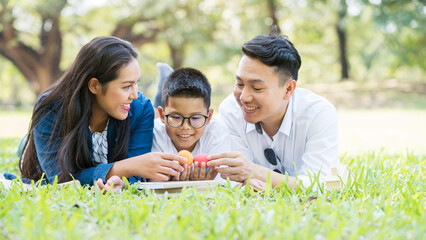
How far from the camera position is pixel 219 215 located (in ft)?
7.02

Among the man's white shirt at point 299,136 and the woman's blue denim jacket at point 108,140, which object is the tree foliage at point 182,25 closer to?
the man's white shirt at point 299,136

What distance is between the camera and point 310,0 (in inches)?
764

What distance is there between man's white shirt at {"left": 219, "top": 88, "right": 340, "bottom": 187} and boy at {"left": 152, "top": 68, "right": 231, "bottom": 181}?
197mm

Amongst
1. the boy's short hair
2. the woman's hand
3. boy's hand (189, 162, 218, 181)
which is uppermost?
the boy's short hair

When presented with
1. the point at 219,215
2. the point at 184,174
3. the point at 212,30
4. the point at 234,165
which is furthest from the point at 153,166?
the point at 212,30

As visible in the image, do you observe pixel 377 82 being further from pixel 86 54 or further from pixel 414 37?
pixel 86 54

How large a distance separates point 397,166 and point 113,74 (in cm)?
292

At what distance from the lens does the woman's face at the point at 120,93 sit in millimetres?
3355

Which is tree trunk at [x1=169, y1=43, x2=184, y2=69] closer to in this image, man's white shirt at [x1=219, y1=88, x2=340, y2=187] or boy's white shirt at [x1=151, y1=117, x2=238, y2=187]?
man's white shirt at [x1=219, y1=88, x2=340, y2=187]

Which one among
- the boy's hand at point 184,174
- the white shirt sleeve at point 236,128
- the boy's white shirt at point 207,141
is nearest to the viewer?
the boy's hand at point 184,174

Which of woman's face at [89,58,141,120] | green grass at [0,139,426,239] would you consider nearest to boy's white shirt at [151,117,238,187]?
woman's face at [89,58,141,120]

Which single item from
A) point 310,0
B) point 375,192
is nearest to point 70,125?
point 375,192

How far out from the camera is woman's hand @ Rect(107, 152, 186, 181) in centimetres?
305

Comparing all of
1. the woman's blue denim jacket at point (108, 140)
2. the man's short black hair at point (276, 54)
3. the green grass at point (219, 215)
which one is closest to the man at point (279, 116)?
the man's short black hair at point (276, 54)
